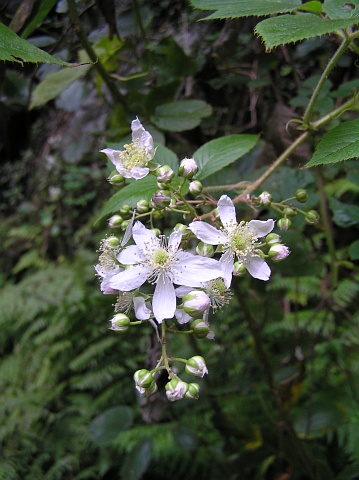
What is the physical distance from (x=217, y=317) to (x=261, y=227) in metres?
1.58

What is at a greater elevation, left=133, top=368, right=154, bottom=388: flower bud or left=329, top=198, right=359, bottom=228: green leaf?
left=133, top=368, right=154, bottom=388: flower bud

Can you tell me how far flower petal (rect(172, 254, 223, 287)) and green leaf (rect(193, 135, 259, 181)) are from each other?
0.21m

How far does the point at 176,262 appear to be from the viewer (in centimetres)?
67

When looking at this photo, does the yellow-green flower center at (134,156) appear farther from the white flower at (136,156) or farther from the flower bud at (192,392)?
the flower bud at (192,392)

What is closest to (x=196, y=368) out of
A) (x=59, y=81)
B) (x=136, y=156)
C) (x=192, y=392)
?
(x=192, y=392)

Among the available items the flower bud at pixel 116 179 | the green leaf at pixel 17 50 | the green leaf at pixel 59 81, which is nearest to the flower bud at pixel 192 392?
the flower bud at pixel 116 179

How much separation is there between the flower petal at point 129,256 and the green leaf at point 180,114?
1.60 ft

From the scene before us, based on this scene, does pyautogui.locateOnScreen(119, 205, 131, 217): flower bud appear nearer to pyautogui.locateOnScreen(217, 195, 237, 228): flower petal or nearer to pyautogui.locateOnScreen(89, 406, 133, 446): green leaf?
pyautogui.locateOnScreen(217, 195, 237, 228): flower petal

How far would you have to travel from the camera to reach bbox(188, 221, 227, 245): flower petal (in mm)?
650

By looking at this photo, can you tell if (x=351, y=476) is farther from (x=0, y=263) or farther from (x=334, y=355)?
(x=0, y=263)

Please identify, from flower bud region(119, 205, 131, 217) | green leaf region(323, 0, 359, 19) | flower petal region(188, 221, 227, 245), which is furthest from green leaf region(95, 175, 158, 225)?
green leaf region(323, 0, 359, 19)

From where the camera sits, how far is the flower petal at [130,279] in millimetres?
648

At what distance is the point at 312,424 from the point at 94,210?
9.21 feet

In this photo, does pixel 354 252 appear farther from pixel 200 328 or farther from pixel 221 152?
pixel 200 328
